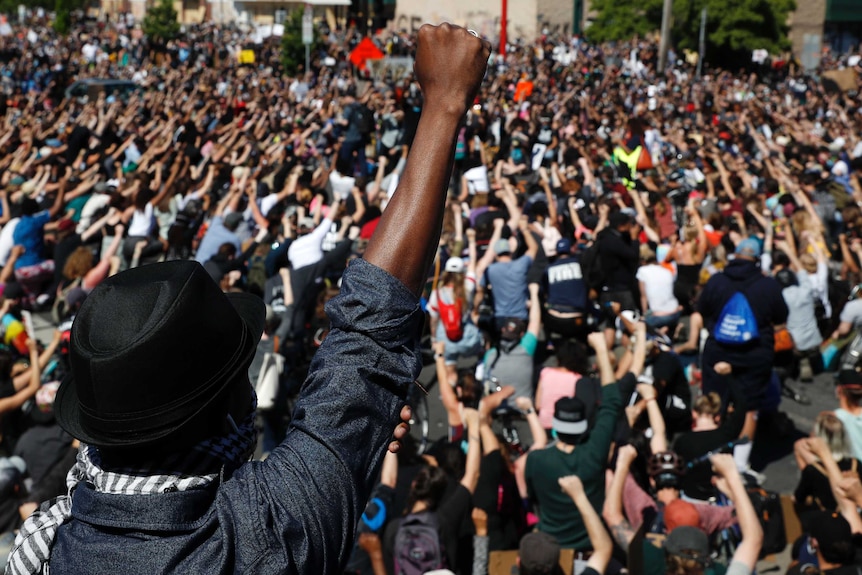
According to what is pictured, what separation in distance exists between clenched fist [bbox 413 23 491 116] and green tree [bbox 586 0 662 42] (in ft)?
166

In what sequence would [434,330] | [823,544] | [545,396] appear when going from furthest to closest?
[434,330]
[545,396]
[823,544]

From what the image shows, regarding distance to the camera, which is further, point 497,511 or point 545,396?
point 545,396

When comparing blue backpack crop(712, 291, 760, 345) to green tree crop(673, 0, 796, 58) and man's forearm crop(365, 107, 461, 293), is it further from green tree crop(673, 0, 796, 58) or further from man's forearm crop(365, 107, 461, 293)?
green tree crop(673, 0, 796, 58)

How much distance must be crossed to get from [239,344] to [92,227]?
876 centimetres

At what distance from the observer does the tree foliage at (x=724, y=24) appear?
45375 millimetres

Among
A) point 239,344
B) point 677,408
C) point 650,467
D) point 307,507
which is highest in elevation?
point 239,344

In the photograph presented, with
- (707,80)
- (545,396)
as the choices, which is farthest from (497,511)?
(707,80)

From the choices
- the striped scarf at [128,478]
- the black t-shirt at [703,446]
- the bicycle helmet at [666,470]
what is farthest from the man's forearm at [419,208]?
the black t-shirt at [703,446]

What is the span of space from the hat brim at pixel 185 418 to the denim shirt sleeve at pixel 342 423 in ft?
0.32

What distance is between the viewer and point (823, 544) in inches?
169

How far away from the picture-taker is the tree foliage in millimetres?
45375

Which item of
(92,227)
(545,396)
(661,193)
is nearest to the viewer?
(545,396)

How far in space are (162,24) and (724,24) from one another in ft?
84.3

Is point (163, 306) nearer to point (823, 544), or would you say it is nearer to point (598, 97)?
point (823, 544)
